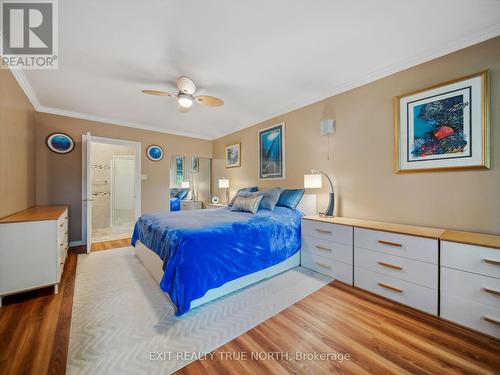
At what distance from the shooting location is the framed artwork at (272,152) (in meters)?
3.80

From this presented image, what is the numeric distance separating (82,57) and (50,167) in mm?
2617

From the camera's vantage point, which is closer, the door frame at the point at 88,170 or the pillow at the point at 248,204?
the pillow at the point at 248,204

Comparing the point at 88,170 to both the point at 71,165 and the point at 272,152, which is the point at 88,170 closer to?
the point at 71,165

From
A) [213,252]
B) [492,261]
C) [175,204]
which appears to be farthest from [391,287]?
[175,204]

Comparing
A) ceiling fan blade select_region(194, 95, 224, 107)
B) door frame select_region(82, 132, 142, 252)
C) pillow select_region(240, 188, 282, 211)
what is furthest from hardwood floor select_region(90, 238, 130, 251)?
ceiling fan blade select_region(194, 95, 224, 107)

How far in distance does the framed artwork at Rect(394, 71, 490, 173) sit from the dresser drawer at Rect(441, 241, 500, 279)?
83 cm

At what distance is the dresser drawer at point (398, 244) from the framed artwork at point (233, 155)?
3238mm

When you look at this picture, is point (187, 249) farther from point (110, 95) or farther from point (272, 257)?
point (110, 95)

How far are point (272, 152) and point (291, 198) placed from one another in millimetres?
1197

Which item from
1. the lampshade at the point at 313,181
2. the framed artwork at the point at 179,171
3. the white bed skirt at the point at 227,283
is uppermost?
the framed artwork at the point at 179,171

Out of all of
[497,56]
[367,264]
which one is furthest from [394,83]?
[367,264]

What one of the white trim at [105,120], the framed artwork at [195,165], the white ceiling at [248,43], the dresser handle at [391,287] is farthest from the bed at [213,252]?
the framed artwork at [195,165]

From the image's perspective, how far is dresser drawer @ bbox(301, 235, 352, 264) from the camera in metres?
2.33

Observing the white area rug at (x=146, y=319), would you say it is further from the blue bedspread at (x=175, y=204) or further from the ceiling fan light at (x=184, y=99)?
the blue bedspread at (x=175, y=204)
